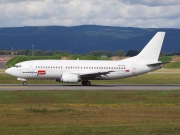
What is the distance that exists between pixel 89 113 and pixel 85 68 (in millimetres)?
27532

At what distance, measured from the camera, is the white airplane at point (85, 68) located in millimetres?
60531

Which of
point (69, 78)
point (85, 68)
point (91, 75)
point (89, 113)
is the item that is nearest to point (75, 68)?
point (85, 68)

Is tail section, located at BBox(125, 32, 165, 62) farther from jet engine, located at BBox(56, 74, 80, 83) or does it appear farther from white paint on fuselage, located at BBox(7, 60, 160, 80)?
jet engine, located at BBox(56, 74, 80, 83)

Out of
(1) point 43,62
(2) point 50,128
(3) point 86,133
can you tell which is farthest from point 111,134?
(1) point 43,62

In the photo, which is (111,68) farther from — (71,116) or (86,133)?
(86,133)

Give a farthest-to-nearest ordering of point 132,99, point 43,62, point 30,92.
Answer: point 43,62 → point 30,92 → point 132,99

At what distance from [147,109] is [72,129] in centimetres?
1141

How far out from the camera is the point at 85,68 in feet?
203

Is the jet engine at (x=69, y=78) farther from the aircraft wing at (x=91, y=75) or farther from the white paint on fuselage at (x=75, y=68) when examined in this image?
the aircraft wing at (x=91, y=75)

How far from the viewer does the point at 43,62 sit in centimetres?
6138

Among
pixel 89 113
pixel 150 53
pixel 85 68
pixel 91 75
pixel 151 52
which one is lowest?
pixel 89 113

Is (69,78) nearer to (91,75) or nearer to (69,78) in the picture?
(69,78)

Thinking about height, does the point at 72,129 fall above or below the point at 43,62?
below

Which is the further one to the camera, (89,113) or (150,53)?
(150,53)
